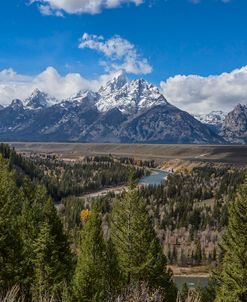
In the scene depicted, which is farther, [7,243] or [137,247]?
[137,247]

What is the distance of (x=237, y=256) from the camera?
34656 millimetres

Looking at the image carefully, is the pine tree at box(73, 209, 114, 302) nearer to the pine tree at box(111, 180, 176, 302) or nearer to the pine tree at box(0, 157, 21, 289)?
the pine tree at box(111, 180, 176, 302)

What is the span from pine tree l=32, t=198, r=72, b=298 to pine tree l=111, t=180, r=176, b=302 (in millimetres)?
4867

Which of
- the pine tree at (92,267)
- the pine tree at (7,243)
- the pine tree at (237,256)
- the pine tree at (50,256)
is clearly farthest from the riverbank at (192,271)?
the pine tree at (237,256)

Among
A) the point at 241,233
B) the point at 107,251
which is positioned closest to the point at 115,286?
the point at 107,251

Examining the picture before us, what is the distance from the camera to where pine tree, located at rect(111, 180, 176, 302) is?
4222 centimetres

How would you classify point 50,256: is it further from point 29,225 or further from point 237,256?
point 237,256

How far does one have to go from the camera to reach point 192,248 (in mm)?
144375

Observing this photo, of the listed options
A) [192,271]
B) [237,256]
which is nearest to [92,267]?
[237,256]

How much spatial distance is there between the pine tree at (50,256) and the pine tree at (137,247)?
16.0 ft

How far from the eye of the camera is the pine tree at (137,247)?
42.2 m

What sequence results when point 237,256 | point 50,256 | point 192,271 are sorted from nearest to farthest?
1. point 237,256
2. point 50,256
3. point 192,271

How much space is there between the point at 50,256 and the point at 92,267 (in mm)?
4676

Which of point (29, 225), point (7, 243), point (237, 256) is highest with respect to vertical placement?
point (29, 225)
